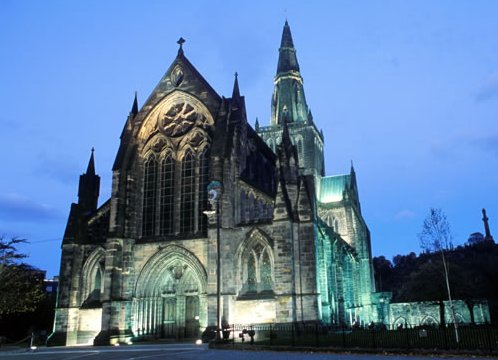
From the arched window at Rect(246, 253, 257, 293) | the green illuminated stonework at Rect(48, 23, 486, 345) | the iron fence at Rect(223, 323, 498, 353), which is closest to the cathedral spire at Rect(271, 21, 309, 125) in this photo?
the green illuminated stonework at Rect(48, 23, 486, 345)

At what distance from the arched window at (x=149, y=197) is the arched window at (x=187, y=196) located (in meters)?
2.01

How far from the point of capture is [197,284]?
28.8 meters

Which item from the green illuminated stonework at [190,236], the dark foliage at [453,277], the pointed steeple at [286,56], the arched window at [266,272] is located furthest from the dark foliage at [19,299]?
the pointed steeple at [286,56]

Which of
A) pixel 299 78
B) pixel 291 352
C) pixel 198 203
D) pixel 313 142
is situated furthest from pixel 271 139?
pixel 291 352

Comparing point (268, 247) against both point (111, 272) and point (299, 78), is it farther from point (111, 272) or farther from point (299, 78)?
point (299, 78)

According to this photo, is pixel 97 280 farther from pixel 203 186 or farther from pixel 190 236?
pixel 203 186

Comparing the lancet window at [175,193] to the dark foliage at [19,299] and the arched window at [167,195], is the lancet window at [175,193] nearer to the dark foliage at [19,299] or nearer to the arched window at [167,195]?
the arched window at [167,195]

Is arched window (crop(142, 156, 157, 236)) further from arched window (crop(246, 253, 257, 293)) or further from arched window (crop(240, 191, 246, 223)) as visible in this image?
arched window (crop(246, 253, 257, 293))

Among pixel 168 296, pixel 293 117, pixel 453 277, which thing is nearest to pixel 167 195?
pixel 168 296

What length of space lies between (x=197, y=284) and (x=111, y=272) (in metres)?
5.09

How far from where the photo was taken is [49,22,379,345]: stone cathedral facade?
26.2 m

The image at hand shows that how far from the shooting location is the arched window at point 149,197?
30.9m

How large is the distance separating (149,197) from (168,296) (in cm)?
645

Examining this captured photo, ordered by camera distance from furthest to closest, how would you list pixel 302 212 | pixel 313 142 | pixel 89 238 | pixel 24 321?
pixel 313 142 < pixel 24 321 < pixel 89 238 < pixel 302 212
